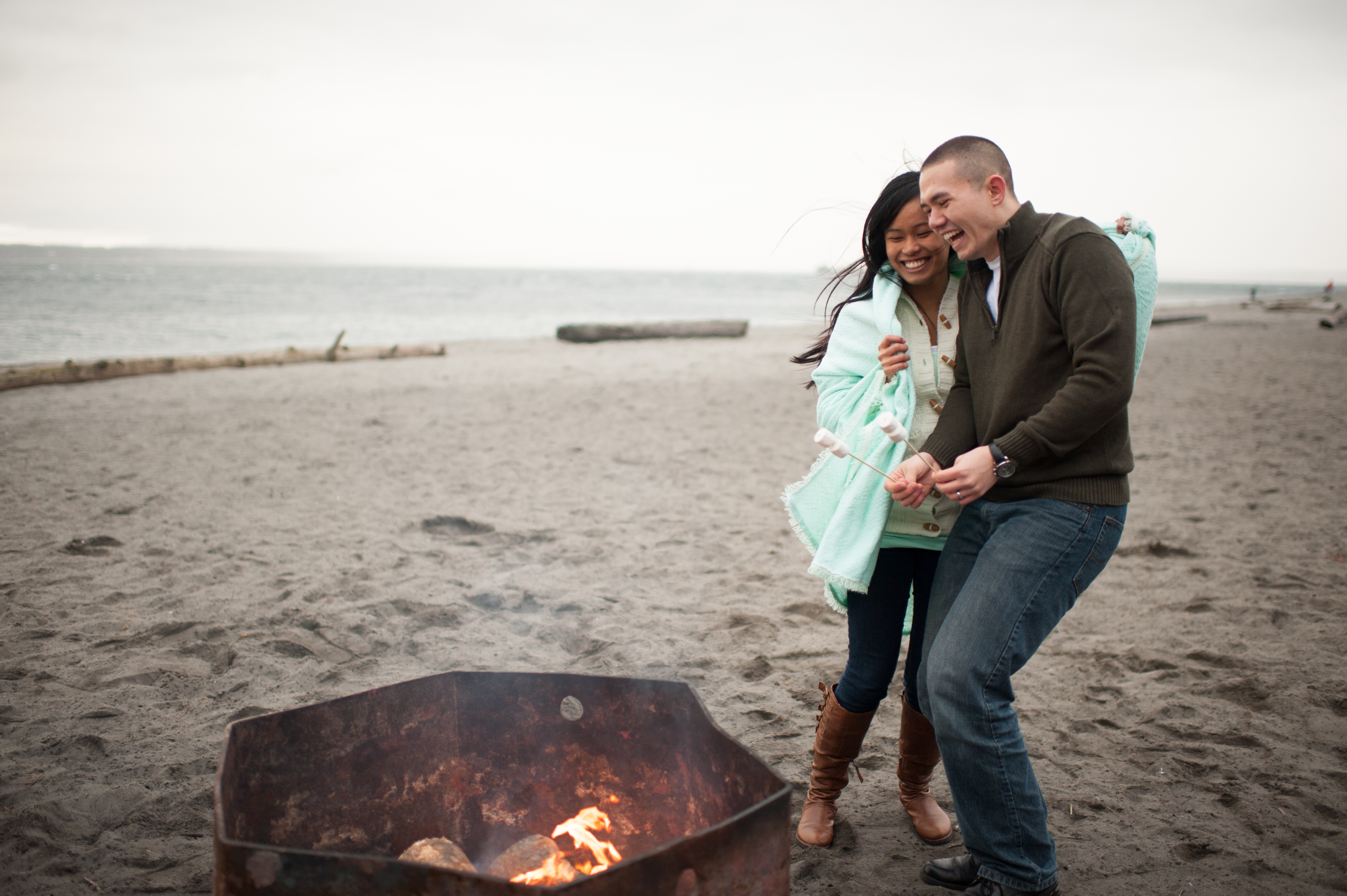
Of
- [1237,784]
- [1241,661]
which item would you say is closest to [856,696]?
[1237,784]

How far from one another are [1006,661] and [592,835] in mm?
1098

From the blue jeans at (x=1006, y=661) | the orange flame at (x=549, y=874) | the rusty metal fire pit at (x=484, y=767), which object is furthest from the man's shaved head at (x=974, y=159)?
the orange flame at (x=549, y=874)

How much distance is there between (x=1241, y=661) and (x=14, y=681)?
495cm

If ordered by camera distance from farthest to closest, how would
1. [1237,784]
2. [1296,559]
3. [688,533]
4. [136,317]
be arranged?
[136,317], [688,533], [1296,559], [1237,784]

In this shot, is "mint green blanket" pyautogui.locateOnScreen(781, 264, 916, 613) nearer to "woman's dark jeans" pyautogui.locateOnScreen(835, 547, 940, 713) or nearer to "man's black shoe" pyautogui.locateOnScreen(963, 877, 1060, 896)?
"woman's dark jeans" pyautogui.locateOnScreen(835, 547, 940, 713)

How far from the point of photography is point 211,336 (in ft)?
70.4

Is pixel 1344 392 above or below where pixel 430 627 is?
above

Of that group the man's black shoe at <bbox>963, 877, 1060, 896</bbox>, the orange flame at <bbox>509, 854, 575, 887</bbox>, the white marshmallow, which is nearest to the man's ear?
the white marshmallow

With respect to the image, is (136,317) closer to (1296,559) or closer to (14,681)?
(14,681)

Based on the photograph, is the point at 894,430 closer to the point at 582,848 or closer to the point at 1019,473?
the point at 1019,473

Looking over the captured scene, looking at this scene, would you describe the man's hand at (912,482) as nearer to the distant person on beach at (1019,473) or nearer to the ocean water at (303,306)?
the distant person on beach at (1019,473)

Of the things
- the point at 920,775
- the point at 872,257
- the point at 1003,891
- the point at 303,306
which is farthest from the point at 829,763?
Answer: the point at 303,306

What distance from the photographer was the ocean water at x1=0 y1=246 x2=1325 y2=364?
20080mm

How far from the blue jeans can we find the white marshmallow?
305 millimetres
